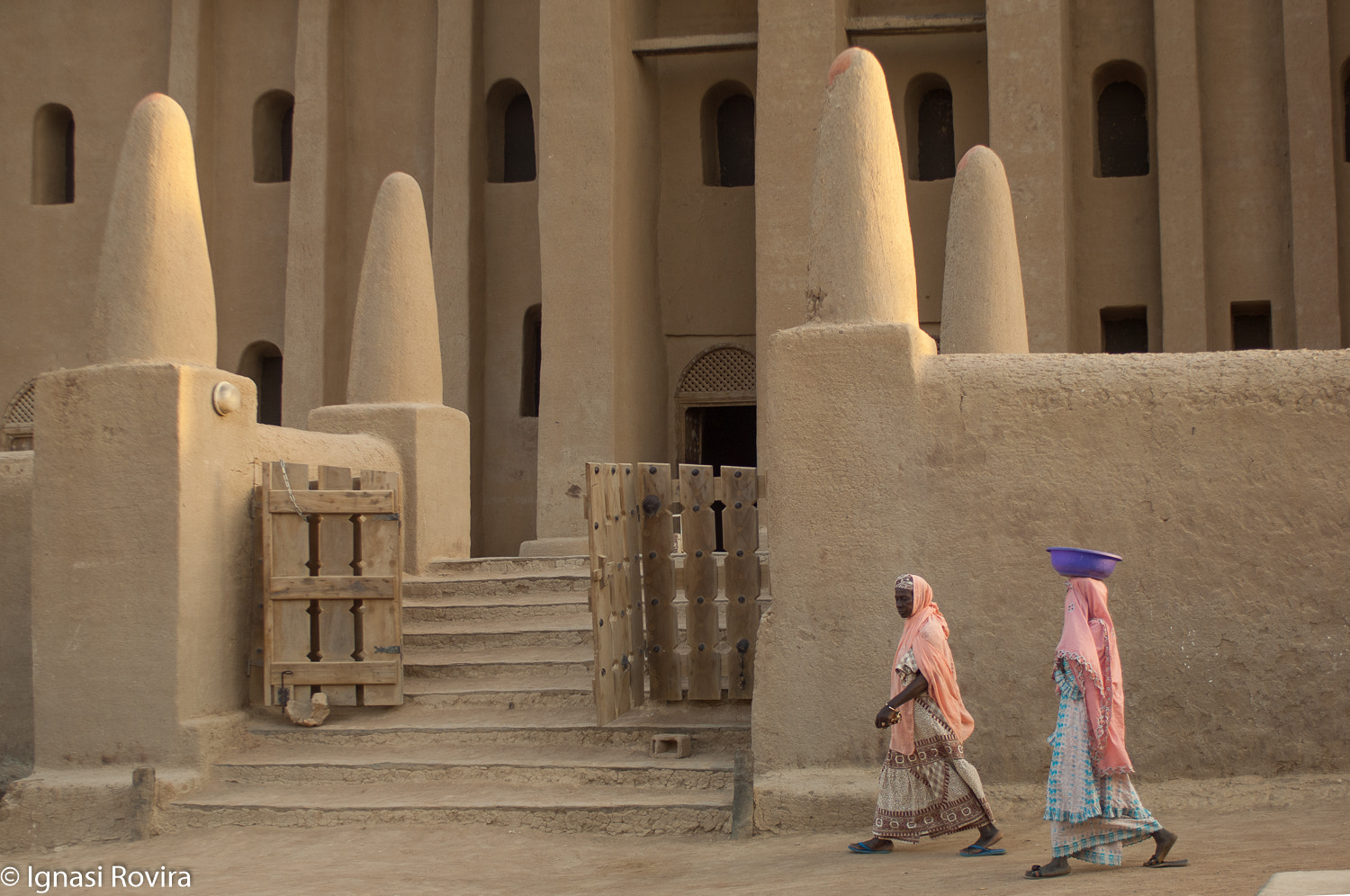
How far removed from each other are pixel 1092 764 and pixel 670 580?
11.1 feet

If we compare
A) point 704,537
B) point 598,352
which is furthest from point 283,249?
point 704,537

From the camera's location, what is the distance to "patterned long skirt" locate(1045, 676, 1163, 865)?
5188 mm

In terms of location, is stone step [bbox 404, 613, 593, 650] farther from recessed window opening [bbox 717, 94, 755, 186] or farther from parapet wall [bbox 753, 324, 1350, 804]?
recessed window opening [bbox 717, 94, 755, 186]

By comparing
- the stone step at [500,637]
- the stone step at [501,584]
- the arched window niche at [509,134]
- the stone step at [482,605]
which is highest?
the arched window niche at [509,134]

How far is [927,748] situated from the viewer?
5.80m

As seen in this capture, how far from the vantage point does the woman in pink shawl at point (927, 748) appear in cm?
576

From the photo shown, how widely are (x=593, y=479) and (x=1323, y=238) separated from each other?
393 inches

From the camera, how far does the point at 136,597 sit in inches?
293

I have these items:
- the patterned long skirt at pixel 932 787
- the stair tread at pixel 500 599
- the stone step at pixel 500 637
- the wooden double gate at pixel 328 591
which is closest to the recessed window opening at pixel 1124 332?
the stair tread at pixel 500 599

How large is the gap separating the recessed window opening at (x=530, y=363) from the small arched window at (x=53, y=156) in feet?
21.8

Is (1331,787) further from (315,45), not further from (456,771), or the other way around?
(315,45)

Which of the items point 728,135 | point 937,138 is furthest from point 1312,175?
point 728,135

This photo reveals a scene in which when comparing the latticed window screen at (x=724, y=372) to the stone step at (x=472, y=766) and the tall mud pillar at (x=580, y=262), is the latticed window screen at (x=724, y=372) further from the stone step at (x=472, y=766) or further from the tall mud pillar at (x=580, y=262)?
the stone step at (x=472, y=766)

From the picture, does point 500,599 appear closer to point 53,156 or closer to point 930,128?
point 930,128
